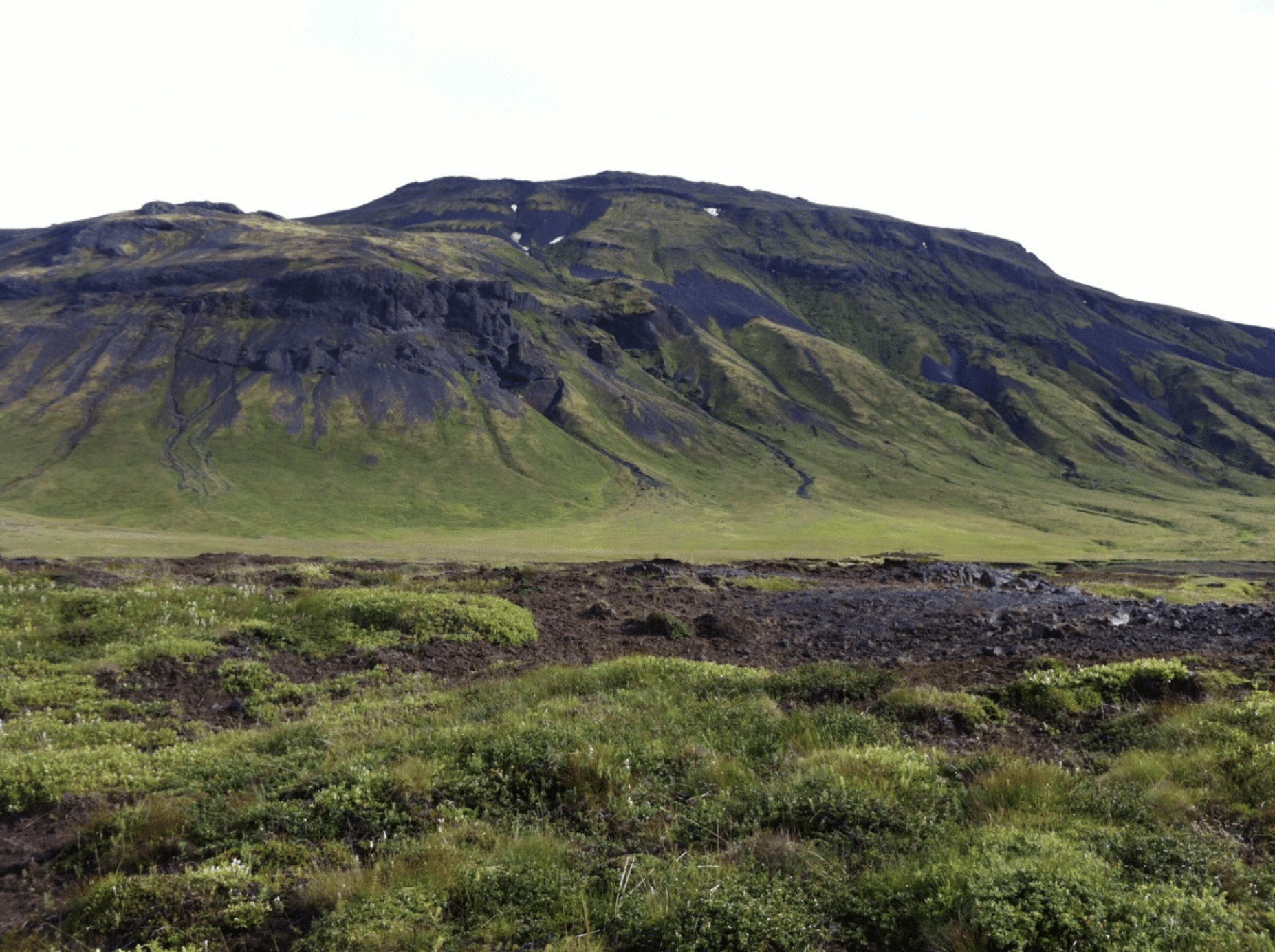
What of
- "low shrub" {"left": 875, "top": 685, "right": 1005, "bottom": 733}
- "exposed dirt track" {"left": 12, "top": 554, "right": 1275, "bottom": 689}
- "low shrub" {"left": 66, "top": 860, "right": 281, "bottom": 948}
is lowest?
"exposed dirt track" {"left": 12, "top": 554, "right": 1275, "bottom": 689}

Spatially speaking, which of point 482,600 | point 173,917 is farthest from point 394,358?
point 173,917

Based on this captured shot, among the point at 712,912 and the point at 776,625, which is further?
the point at 776,625

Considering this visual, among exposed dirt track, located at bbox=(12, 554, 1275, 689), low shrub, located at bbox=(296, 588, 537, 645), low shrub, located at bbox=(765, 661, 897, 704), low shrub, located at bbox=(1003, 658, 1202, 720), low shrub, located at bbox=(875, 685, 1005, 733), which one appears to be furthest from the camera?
low shrub, located at bbox=(296, 588, 537, 645)

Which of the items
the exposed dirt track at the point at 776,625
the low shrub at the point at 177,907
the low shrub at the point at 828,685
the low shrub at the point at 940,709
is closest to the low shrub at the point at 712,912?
the low shrub at the point at 177,907

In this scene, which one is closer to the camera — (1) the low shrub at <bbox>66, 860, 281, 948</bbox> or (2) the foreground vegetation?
(2) the foreground vegetation

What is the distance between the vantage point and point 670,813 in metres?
8.43

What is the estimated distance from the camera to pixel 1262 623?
24.7 meters

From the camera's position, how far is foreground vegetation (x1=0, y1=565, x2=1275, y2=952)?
6105mm

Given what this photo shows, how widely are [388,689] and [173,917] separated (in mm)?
9181

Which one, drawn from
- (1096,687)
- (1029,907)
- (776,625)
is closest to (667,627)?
(776,625)

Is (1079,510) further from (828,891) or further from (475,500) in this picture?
(828,891)

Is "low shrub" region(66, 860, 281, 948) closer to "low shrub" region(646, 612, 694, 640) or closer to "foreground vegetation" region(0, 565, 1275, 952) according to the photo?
"foreground vegetation" region(0, 565, 1275, 952)

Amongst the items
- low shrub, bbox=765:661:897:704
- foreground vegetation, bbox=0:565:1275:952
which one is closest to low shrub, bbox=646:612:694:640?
foreground vegetation, bbox=0:565:1275:952

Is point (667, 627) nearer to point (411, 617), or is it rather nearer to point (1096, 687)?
point (411, 617)
